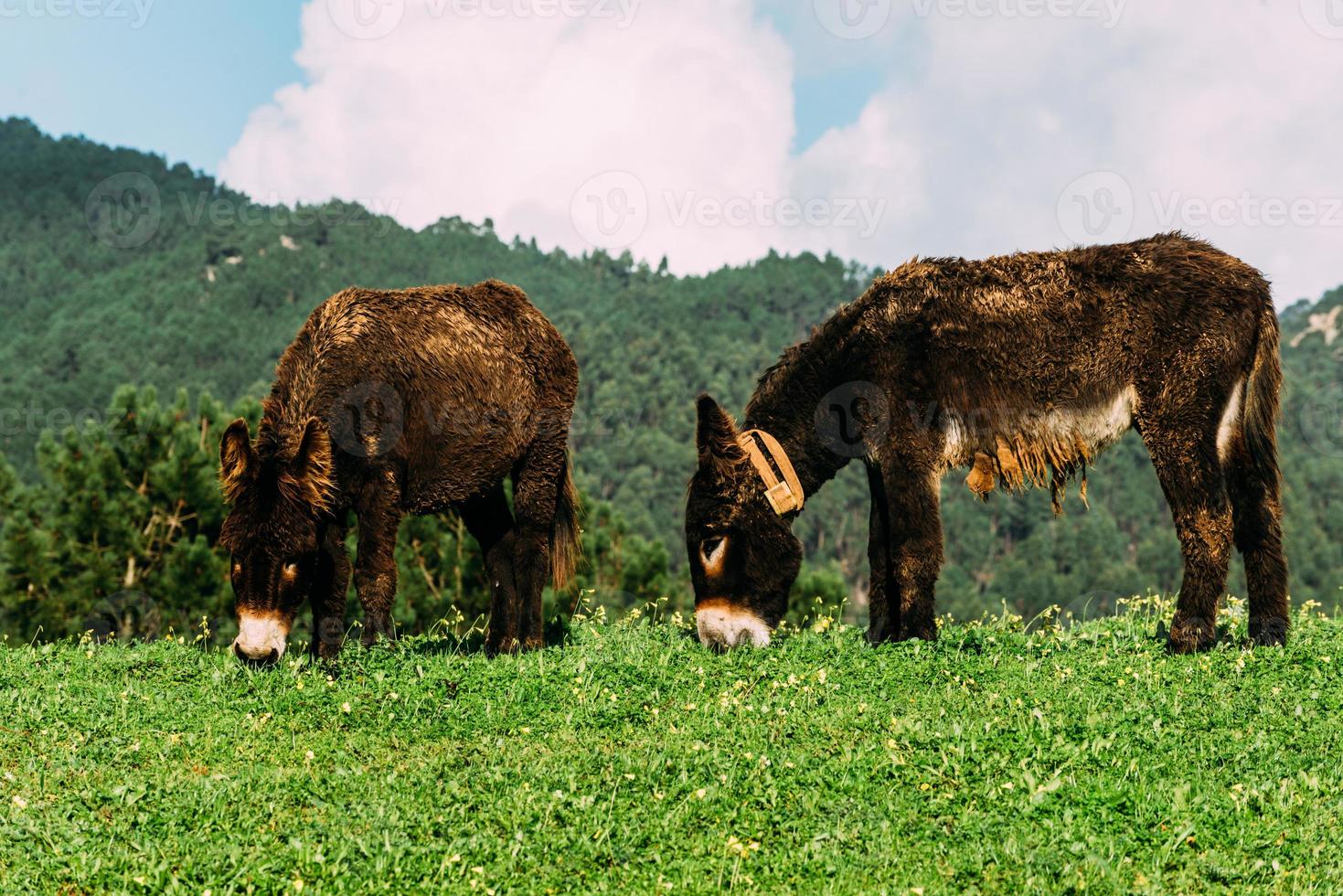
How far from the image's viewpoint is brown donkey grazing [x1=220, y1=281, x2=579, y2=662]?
9.45m

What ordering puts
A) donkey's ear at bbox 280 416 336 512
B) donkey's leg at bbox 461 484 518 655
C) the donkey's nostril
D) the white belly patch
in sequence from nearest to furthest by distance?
the donkey's nostril → donkey's ear at bbox 280 416 336 512 → the white belly patch → donkey's leg at bbox 461 484 518 655

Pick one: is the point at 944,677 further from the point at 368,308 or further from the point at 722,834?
the point at 368,308

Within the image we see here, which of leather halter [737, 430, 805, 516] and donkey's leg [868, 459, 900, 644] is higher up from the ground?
leather halter [737, 430, 805, 516]

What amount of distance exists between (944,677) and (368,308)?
6.40m

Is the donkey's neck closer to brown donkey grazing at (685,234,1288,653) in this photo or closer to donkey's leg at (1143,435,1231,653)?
brown donkey grazing at (685,234,1288,653)

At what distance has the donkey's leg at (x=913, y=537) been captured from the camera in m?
10.4

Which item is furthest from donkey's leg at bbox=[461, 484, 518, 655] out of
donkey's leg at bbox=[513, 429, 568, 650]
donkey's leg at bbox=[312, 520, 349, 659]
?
donkey's leg at bbox=[312, 520, 349, 659]

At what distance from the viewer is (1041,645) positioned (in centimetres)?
1101

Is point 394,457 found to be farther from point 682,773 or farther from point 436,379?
point 682,773

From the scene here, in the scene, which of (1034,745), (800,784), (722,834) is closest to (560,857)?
(722,834)

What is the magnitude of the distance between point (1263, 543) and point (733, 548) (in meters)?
4.99

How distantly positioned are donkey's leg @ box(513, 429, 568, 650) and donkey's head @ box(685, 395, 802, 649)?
177cm

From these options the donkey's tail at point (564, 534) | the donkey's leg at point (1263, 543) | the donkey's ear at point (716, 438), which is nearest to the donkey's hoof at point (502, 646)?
the donkey's tail at point (564, 534)

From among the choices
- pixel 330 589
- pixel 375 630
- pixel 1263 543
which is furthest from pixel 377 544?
pixel 1263 543
